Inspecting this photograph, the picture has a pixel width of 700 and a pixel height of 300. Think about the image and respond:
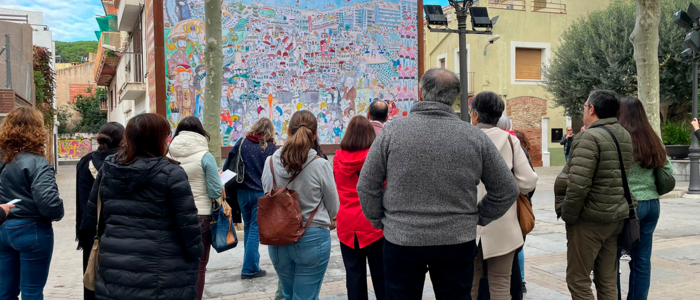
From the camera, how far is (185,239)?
300 centimetres

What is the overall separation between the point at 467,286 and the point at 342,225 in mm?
1545

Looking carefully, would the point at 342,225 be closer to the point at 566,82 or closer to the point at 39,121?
the point at 39,121

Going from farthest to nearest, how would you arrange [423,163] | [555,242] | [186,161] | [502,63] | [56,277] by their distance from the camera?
[502,63] → [555,242] → [56,277] → [186,161] → [423,163]

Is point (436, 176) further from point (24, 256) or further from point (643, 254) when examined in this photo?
point (24, 256)

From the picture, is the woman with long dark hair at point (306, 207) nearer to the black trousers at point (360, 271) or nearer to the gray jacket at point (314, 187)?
the gray jacket at point (314, 187)

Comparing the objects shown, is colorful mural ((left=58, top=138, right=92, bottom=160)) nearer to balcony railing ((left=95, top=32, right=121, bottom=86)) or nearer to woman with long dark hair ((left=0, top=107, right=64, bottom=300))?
balcony railing ((left=95, top=32, right=121, bottom=86))

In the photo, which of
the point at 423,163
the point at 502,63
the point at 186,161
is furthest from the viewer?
the point at 502,63

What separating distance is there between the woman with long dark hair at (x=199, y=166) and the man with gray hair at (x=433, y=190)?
1938mm

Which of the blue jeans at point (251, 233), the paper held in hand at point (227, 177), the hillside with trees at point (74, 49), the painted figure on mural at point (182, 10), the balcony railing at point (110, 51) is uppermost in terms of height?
the hillside with trees at point (74, 49)

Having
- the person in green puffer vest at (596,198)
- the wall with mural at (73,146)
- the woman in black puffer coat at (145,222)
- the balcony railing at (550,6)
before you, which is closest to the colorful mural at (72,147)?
the wall with mural at (73,146)

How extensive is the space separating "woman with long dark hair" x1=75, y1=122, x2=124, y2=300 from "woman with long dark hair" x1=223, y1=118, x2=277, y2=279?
1762 mm

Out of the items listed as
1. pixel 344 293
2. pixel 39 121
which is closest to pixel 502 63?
pixel 344 293

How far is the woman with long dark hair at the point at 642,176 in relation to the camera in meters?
4.13

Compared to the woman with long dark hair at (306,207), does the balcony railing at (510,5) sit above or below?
above
